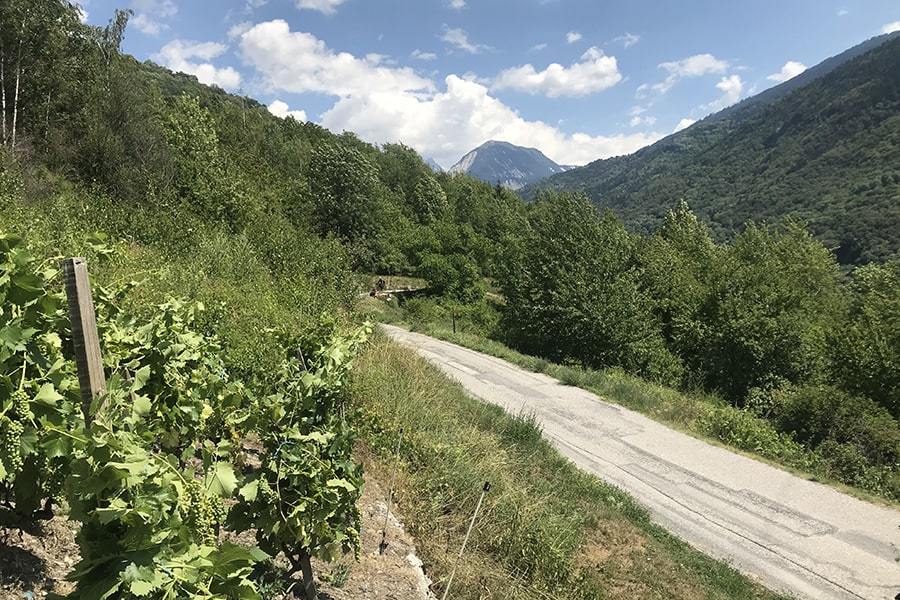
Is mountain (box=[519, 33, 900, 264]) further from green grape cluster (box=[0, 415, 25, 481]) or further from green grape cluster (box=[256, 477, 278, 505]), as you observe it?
green grape cluster (box=[0, 415, 25, 481])

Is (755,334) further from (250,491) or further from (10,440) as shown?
(10,440)

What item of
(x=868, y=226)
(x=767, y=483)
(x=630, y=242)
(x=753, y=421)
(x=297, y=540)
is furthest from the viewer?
(x=868, y=226)

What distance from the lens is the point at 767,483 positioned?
10.9m

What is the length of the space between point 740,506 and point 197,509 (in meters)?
10.7

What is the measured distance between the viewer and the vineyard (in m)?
1.97

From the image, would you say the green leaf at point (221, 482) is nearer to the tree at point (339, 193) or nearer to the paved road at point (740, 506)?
the paved road at point (740, 506)

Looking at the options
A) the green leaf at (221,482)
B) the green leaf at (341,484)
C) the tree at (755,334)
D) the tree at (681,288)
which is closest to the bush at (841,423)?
the tree at (755,334)

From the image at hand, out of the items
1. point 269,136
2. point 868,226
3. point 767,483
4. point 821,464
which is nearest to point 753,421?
point 821,464

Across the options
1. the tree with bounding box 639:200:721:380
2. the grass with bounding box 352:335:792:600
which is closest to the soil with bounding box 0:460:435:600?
the grass with bounding box 352:335:792:600

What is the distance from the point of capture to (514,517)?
6273 mm

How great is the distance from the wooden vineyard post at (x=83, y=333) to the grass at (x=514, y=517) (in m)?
3.99

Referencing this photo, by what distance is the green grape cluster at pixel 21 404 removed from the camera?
6.82ft

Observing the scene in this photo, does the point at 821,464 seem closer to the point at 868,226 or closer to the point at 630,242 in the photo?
the point at 630,242

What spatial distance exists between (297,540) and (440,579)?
2.25 metres
